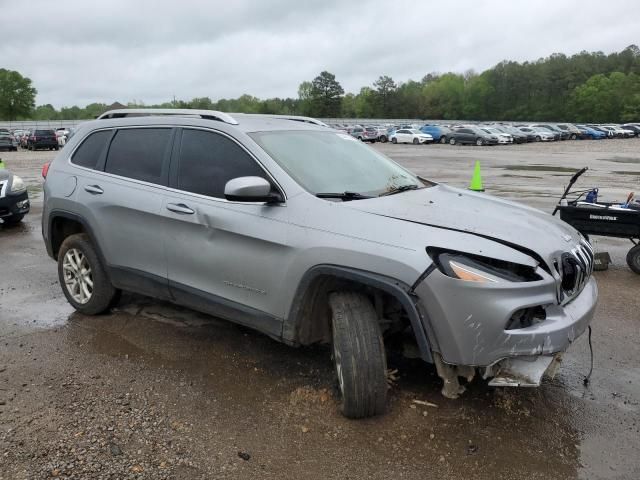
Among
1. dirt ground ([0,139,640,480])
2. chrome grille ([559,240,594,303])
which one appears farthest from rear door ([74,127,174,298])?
chrome grille ([559,240,594,303])

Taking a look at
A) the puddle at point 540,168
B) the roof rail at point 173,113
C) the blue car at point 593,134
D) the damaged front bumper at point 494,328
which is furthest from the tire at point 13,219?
the blue car at point 593,134

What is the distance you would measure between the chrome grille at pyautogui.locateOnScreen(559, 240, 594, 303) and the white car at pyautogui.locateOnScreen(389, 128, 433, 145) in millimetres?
44486

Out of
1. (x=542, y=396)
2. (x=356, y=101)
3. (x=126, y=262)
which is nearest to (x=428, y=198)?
(x=542, y=396)

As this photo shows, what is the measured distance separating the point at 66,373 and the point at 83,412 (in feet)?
2.20

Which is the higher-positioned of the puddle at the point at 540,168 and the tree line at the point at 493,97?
the tree line at the point at 493,97

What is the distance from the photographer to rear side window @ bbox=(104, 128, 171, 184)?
176 inches

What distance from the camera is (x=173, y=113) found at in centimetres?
457

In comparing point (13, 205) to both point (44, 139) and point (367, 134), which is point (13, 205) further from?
point (367, 134)

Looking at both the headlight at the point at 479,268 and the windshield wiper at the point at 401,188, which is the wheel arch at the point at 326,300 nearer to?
the headlight at the point at 479,268

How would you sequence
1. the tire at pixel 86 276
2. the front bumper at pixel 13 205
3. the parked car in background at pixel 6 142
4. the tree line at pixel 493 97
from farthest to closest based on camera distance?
the tree line at pixel 493 97 < the parked car in background at pixel 6 142 < the front bumper at pixel 13 205 < the tire at pixel 86 276

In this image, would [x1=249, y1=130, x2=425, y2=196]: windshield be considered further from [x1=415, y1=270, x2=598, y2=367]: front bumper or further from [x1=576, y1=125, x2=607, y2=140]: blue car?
[x1=576, y1=125, x2=607, y2=140]: blue car

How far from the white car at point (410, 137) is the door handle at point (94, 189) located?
43.8 meters

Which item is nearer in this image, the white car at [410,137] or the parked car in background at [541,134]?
the white car at [410,137]

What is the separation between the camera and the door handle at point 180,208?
13.3 feet
